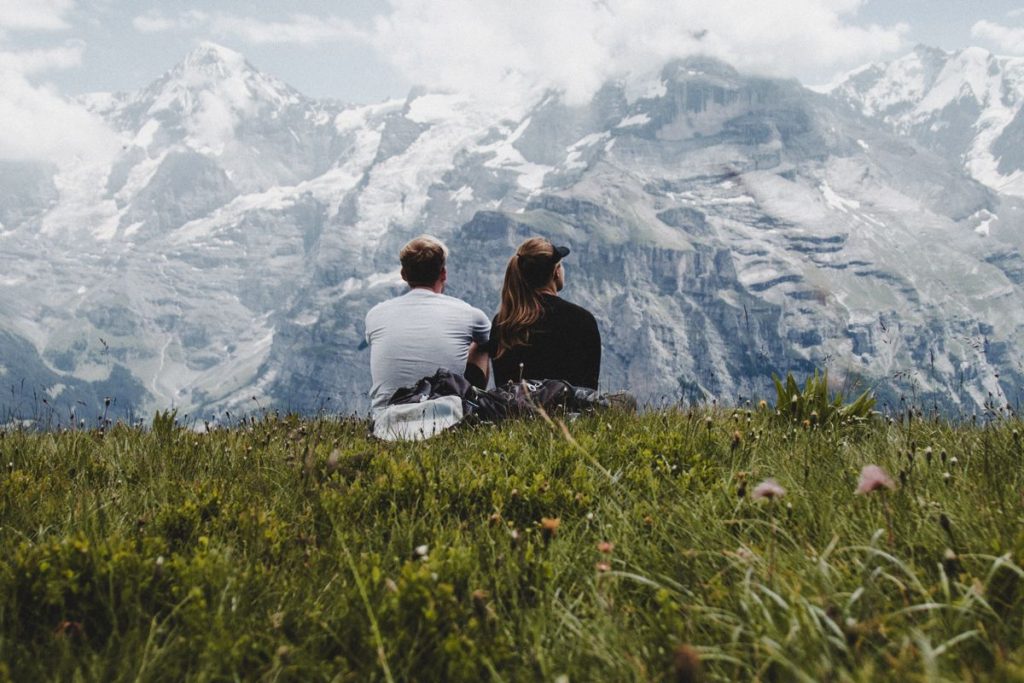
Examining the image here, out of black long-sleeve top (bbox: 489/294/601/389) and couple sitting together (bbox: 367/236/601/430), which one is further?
black long-sleeve top (bbox: 489/294/601/389)

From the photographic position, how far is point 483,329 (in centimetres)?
864

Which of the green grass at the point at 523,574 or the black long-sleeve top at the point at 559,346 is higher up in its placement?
the green grass at the point at 523,574

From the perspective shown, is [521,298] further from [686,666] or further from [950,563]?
[686,666]

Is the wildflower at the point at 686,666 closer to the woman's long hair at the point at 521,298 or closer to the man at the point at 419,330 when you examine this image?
the man at the point at 419,330

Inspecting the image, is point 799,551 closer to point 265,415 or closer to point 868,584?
point 868,584

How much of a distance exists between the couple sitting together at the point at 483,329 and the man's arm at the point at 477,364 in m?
0.17

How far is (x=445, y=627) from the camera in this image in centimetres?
242

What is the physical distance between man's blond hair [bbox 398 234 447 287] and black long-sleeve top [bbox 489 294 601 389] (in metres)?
1.37

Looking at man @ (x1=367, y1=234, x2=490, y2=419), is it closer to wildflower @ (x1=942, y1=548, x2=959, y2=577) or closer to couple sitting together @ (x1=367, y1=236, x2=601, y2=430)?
couple sitting together @ (x1=367, y1=236, x2=601, y2=430)

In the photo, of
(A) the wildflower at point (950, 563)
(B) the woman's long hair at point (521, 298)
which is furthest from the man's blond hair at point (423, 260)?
(A) the wildflower at point (950, 563)

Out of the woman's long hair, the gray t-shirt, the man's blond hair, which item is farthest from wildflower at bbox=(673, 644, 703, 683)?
the man's blond hair

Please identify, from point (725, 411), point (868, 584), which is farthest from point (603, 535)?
point (725, 411)

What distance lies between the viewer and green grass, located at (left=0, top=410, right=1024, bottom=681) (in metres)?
2.12

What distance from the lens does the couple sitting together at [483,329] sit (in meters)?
8.14
